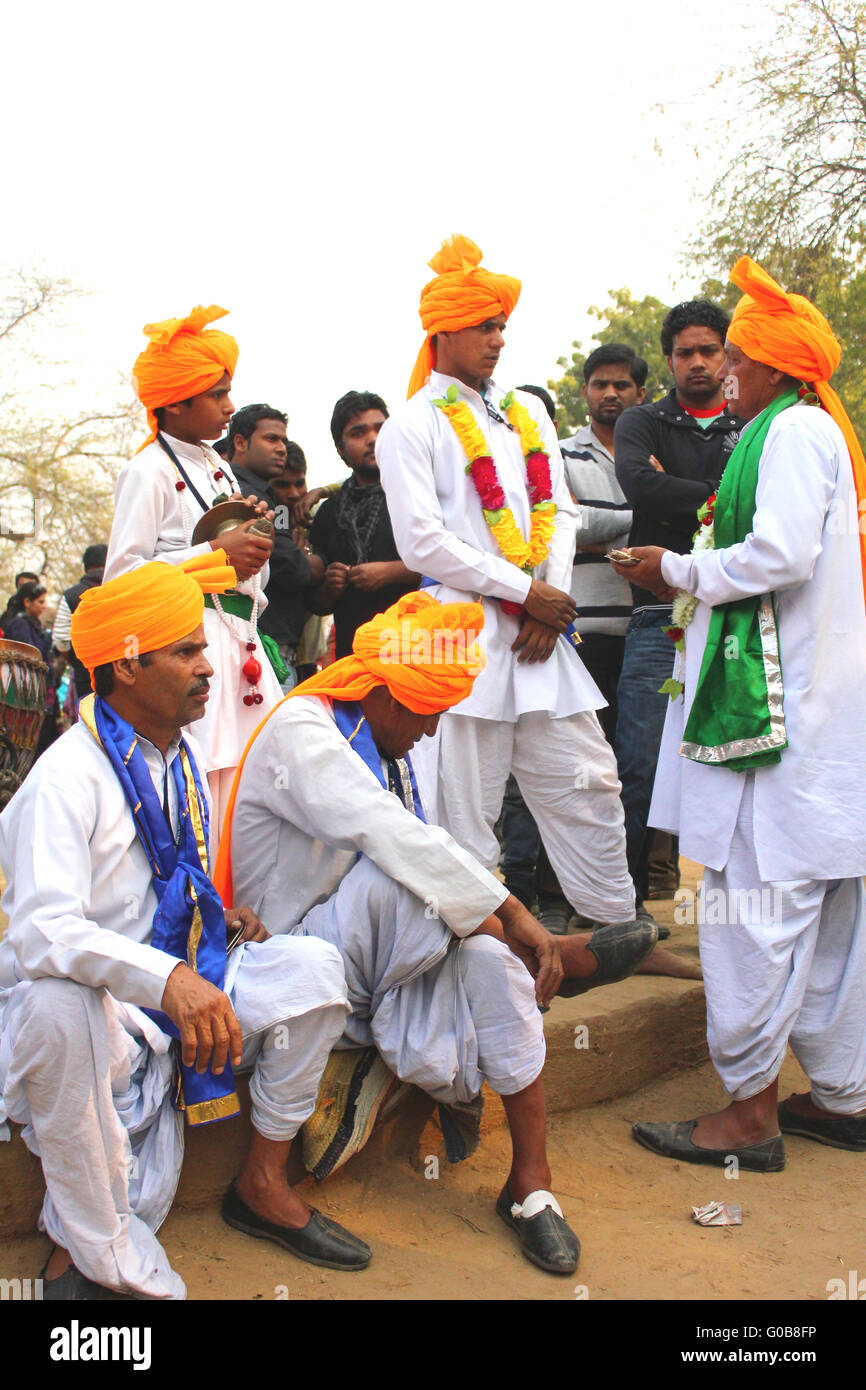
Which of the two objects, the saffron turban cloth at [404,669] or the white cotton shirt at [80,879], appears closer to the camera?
the white cotton shirt at [80,879]

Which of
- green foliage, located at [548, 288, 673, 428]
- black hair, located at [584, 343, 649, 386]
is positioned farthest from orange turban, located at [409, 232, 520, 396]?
green foliage, located at [548, 288, 673, 428]

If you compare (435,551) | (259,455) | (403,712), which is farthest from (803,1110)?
(259,455)

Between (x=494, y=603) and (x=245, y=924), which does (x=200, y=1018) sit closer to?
(x=245, y=924)

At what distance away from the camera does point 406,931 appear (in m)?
3.21

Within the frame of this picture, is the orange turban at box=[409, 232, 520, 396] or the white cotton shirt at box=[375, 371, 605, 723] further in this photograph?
the orange turban at box=[409, 232, 520, 396]

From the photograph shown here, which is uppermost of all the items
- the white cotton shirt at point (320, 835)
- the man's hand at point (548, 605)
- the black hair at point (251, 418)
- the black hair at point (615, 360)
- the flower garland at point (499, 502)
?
the black hair at point (615, 360)

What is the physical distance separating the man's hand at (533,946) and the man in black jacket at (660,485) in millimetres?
1732

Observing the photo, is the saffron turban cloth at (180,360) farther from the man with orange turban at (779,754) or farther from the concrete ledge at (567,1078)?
the concrete ledge at (567,1078)

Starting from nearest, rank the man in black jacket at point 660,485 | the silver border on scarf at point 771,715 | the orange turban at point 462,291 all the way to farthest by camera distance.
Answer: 1. the silver border on scarf at point 771,715
2. the orange turban at point 462,291
3. the man in black jacket at point 660,485

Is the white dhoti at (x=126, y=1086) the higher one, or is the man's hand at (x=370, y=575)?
the man's hand at (x=370, y=575)

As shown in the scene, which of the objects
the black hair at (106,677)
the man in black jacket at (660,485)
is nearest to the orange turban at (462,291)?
the man in black jacket at (660,485)

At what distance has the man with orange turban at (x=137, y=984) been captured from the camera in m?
2.65

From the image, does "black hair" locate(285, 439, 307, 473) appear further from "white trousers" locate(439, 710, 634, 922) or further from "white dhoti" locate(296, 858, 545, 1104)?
"white dhoti" locate(296, 858, 545, 1104)

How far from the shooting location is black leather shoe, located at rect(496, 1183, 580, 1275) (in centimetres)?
311
